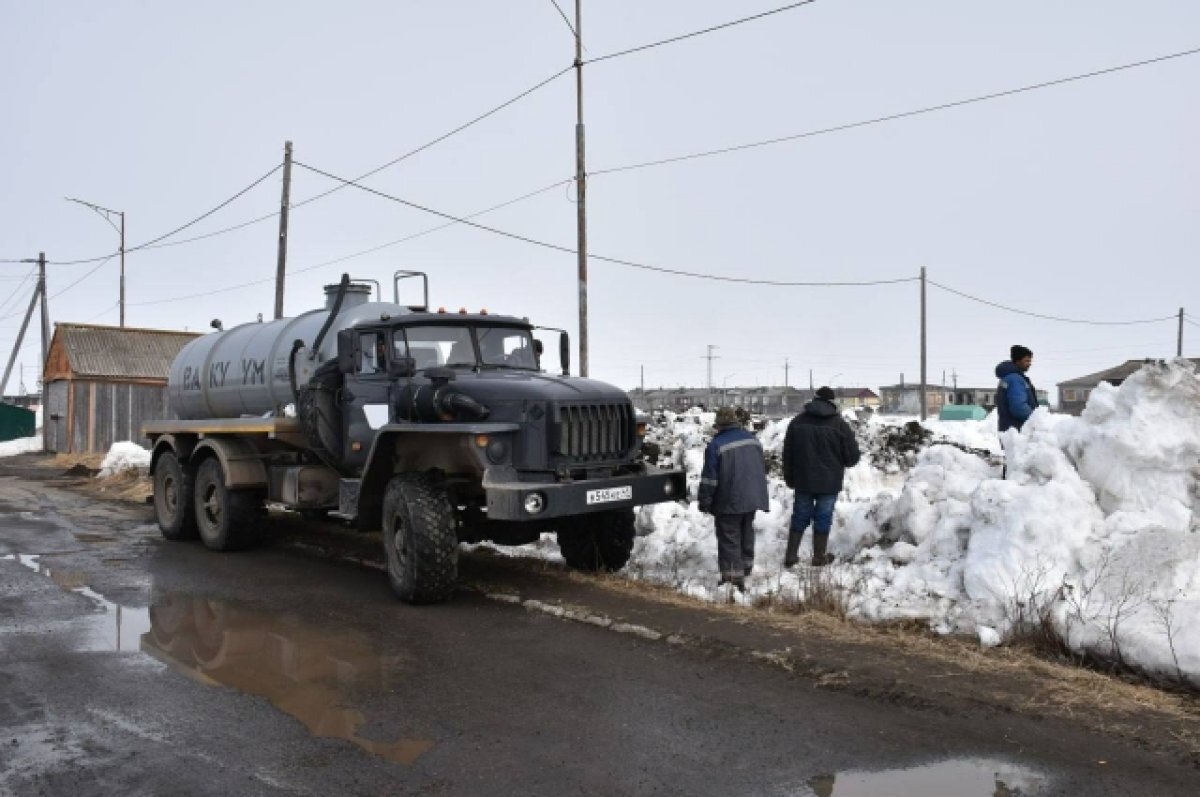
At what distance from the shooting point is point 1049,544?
7004 mm

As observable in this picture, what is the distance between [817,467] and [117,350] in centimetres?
3208

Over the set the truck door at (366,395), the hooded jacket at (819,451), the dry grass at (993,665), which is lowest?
the dry grass at (993,665)

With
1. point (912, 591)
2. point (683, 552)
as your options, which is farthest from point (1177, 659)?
point (683, 552)

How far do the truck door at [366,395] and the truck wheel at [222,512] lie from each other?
7.90 feet

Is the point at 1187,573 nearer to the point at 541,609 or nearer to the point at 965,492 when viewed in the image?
the point at 965,492

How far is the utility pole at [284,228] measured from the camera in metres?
21.8

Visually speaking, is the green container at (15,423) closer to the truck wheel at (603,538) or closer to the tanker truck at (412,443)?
the tanker truck at (412,443)

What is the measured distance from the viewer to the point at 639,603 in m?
8.12

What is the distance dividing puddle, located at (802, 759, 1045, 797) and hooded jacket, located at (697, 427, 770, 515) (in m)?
3.94

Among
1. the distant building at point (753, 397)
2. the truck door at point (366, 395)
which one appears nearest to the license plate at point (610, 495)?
the truck door at point (366, 395)

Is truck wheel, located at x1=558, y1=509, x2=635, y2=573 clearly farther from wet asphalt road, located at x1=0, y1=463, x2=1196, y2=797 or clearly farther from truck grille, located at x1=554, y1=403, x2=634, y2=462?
wet asphalt road, located at x1=0, y1=463, x2=1196, y2=797

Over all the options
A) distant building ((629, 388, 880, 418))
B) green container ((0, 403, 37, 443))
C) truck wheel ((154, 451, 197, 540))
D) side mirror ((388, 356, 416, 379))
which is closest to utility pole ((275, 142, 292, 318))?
truck wheel ((154, 451, 197, 540))

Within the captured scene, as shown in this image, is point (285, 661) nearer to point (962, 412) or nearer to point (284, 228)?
point (284, 228)

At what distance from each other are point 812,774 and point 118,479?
818 inches
